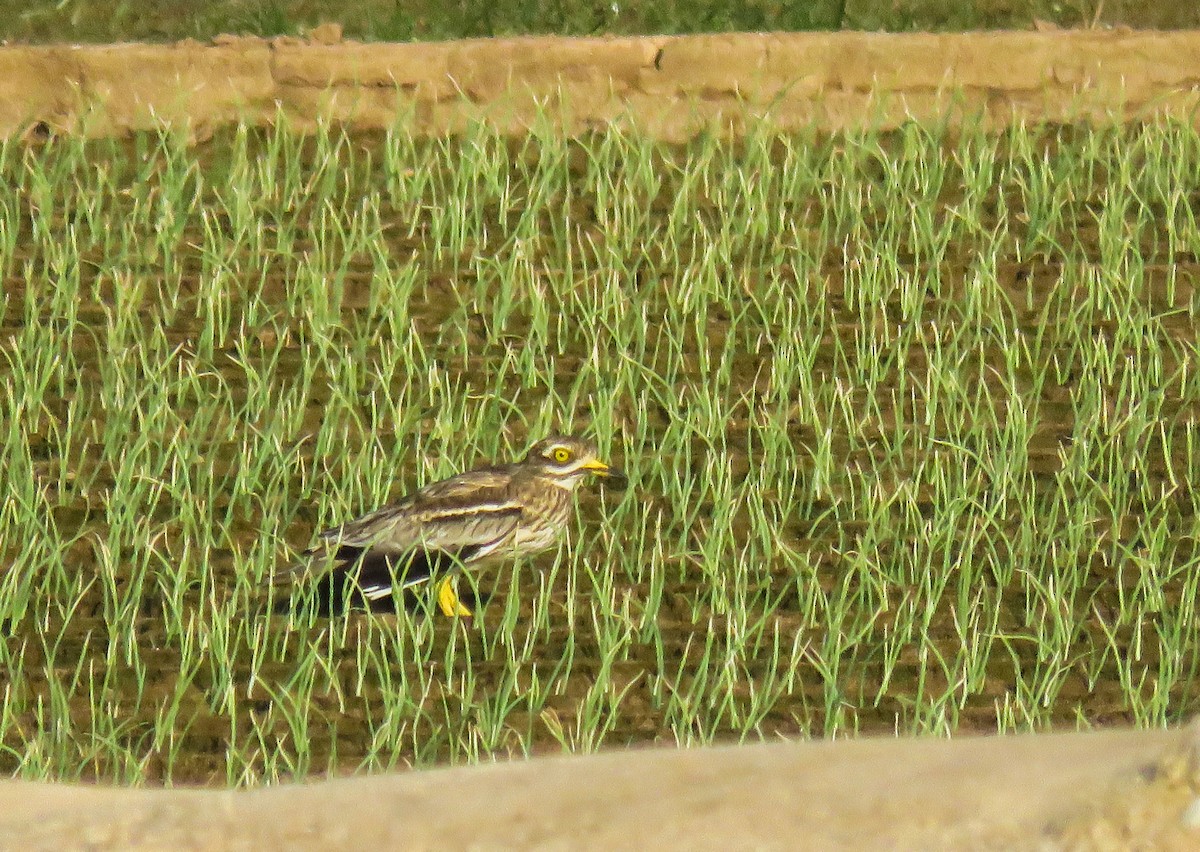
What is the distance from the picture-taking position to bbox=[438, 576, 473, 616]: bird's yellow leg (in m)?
4.45

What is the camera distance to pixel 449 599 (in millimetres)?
4465

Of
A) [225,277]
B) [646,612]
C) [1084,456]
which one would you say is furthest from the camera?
[225,277]

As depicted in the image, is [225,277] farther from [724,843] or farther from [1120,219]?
[724,843]

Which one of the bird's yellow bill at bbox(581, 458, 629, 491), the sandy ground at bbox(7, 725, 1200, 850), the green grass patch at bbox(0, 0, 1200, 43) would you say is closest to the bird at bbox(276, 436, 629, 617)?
the bird's yellow bill at bbox(581, 458, 629, 491)

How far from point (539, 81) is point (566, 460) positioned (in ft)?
8.69

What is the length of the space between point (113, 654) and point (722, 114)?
11.4ft

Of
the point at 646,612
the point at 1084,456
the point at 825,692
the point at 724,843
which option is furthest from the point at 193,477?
the point at 724,843

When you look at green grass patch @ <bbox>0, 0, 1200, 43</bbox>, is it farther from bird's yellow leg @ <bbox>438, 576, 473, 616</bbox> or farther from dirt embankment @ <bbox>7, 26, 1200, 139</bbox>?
bird's yellow leg @ <bbox>438, 576, 473, 616</bbox>

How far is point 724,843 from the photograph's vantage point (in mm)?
2896

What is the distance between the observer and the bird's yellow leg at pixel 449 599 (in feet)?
14.6

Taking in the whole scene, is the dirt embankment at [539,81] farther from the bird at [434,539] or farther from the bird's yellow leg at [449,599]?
the bird's yellow leg at [449,599]

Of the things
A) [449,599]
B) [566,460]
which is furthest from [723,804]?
[566,460]

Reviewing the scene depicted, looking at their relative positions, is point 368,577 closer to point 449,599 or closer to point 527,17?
point 449,599

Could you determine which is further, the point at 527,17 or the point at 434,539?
the point at 527,17
